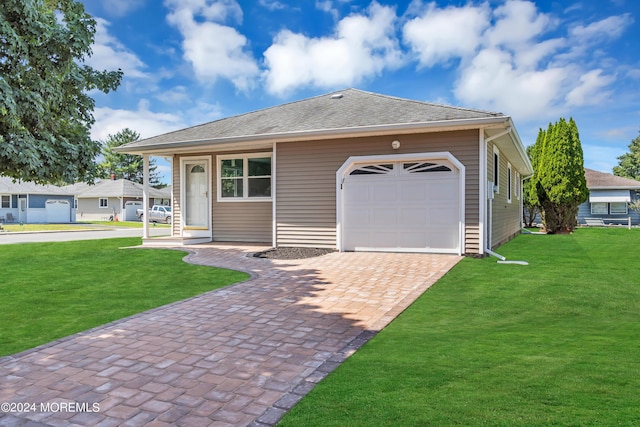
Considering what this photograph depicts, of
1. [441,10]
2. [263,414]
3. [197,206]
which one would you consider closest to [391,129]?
[441,10]

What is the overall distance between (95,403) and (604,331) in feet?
15.3

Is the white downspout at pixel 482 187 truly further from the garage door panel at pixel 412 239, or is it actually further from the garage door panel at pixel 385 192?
the garage door panel at pixel 385 192

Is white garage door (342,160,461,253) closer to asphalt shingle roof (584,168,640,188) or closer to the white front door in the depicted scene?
the white front door

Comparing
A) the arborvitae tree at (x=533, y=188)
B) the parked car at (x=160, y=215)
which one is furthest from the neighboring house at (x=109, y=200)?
the arborvitae tree at (x=533, y=188)

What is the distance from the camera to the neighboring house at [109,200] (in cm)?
4138

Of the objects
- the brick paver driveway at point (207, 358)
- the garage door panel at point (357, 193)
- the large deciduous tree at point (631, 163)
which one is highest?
the large deciduous tree at point (631, 163)

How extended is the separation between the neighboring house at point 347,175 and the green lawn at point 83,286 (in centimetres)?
288

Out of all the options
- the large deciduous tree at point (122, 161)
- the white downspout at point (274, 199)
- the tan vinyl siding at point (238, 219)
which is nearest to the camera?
the white downspout at point (274, 199)

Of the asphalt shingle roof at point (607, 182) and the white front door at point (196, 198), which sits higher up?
the asphalt shingle roof at point (607, 182)

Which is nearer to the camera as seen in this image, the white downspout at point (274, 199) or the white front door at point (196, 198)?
the white downspout at point (274, 199)

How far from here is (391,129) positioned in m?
9.63

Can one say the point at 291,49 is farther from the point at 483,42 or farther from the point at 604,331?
the point at 604,331

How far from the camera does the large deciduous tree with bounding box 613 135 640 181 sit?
44.5 metres

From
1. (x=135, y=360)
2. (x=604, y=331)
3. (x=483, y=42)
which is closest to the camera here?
(x=135, y=360)
